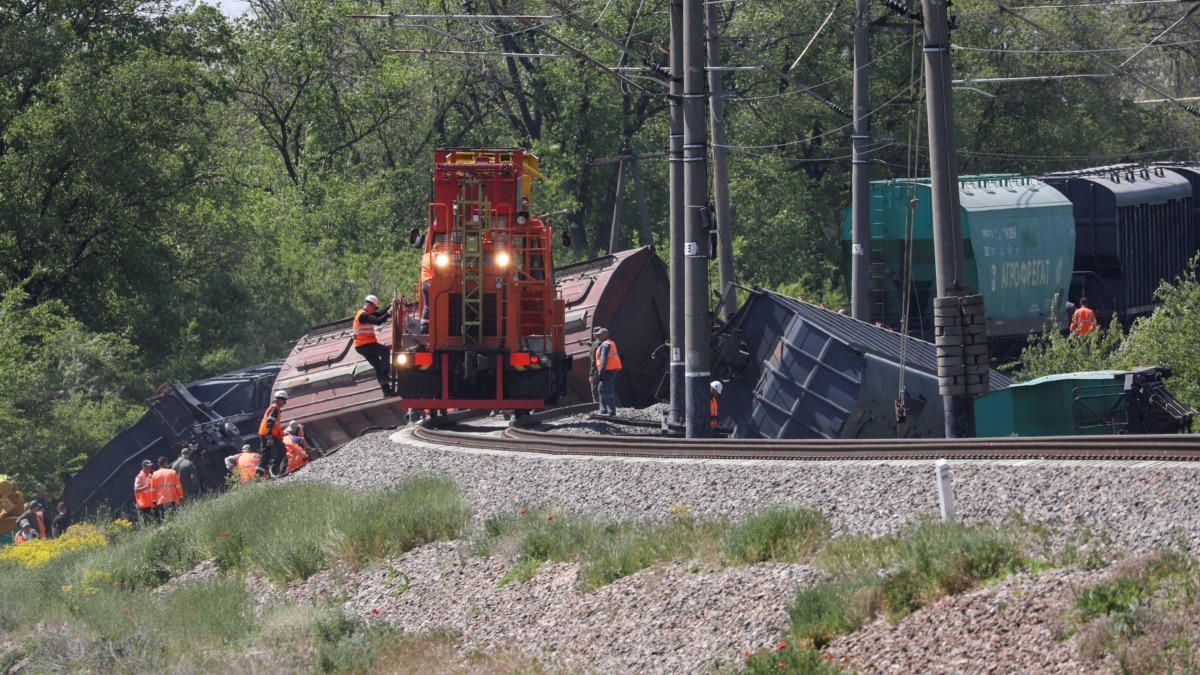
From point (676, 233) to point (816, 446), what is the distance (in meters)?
6.60

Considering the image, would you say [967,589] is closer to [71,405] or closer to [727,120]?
[71,405]

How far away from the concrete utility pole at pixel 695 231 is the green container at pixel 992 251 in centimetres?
1055

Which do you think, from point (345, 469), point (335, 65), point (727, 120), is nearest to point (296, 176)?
point (335, 65)

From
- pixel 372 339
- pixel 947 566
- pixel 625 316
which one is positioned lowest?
pixel 947 566

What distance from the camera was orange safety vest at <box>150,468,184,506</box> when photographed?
21.2 meters

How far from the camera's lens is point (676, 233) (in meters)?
20.6

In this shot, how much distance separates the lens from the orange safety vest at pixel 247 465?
2154cm

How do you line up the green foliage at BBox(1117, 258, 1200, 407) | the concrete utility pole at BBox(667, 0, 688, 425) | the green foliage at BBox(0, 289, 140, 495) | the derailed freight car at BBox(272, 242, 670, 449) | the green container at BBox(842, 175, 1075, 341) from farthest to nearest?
the green foliage at BBox(0, 289, 140, 495)
the green container at BBox(842, 175, 1075, 341)
the derailed freight car at BBox(272, 242, 670, 449)
the green foliage at BBox(1117, 258, 1200, 407)
the concrete utility pole at BBox(667, 0, 688, 425)

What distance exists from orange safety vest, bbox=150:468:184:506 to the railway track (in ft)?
11.6

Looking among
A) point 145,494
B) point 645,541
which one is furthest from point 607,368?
point 645,541

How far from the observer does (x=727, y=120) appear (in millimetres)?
43094

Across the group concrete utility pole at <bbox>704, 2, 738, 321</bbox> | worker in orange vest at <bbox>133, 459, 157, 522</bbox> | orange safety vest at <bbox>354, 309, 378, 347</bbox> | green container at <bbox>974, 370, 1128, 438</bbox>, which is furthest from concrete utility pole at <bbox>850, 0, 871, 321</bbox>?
worker in orange vest at <bbox>133, 459, 157, 522</bbox>

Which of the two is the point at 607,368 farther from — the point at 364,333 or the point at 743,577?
the point at 743,577

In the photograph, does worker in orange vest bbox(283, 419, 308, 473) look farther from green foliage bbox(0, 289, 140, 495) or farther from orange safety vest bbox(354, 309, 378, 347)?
green foliage bbox(0, 289, 140, 495)
